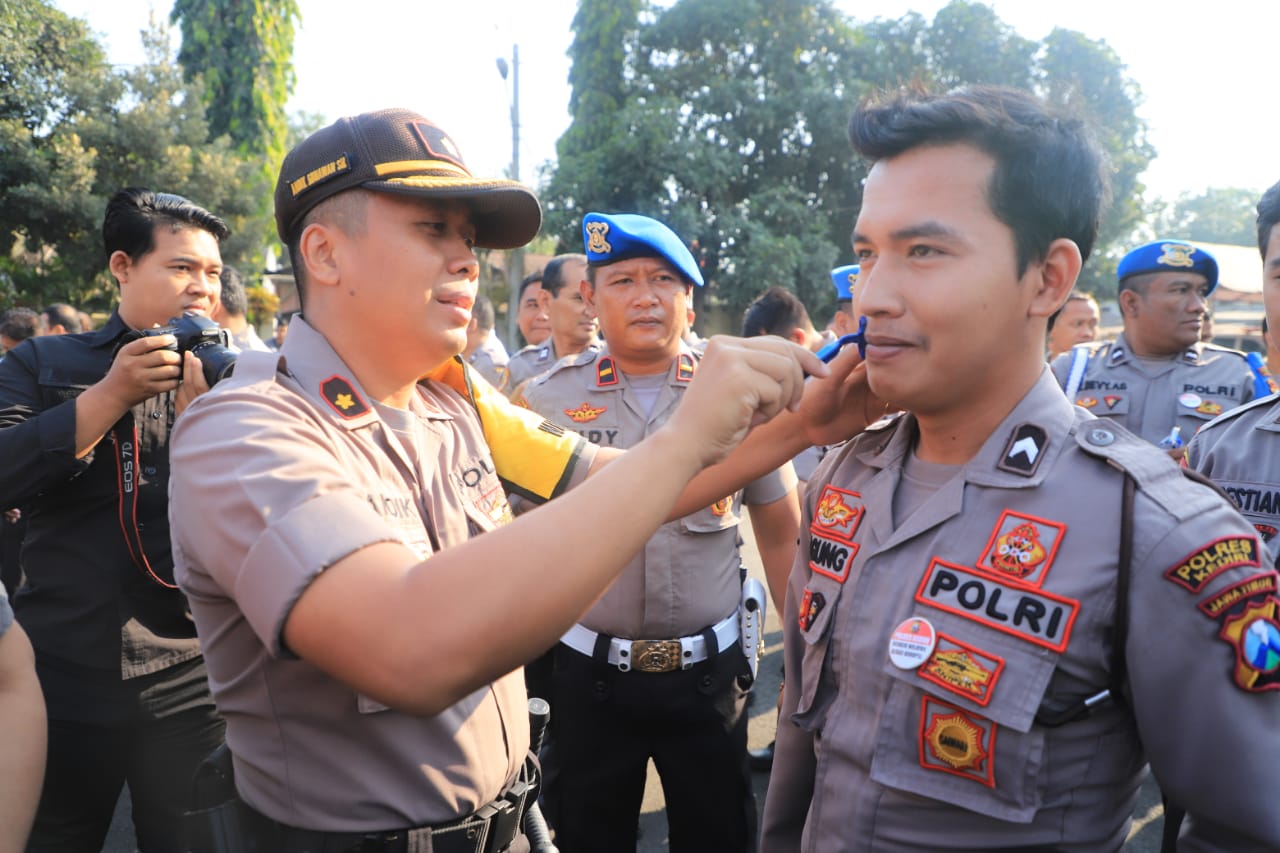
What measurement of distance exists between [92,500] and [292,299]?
31251 mm

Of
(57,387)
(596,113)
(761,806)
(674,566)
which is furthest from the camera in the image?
(596,113)

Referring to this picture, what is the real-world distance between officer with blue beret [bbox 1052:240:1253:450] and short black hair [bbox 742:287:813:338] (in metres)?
1.81

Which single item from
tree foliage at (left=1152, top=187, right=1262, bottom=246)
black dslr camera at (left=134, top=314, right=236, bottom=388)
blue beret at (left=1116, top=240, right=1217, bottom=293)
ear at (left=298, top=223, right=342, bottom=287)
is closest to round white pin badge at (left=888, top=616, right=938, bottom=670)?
ear at (left=298, top=223, right=342, bottom=287)

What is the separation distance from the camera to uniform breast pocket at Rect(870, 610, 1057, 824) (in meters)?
1.42

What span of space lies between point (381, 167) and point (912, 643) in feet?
4.45

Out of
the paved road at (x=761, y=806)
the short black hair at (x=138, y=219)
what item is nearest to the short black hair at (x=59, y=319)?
the paved road at (x=761, y=806)

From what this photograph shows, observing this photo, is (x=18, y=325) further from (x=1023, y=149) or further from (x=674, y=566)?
(x=1023, y=149)

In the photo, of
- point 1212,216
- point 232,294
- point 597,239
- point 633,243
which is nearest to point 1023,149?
point 633,243

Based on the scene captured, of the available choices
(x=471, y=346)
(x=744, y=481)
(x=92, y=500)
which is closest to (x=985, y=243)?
(x=744, y=481)

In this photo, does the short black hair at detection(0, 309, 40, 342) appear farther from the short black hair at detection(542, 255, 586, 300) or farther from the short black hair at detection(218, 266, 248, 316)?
the short black hair at detection(542, 255, 586, 300)

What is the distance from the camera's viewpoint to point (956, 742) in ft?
4.83

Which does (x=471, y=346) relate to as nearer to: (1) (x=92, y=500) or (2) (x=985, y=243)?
(1) (x=92, y=500)

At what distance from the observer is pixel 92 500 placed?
2.68 metres

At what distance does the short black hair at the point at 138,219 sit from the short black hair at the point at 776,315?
352cm
